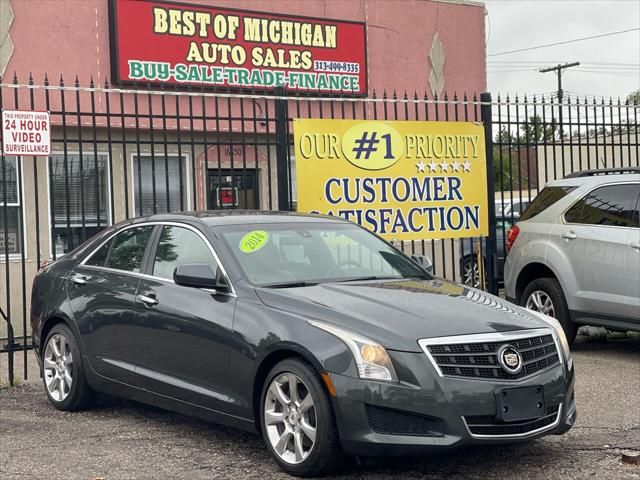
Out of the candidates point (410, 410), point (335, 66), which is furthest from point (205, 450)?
point (335, 66)

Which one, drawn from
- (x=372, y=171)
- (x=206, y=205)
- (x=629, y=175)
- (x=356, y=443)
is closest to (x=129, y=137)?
(x=206, y=205)

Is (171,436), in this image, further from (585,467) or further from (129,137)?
(129,137)

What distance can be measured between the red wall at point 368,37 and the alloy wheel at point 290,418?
9821 mm

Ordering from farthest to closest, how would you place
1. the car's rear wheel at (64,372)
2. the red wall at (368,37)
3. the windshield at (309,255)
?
the red wall at (368,37), the car's rear wheel at (64,372), the windshield at (309,255)

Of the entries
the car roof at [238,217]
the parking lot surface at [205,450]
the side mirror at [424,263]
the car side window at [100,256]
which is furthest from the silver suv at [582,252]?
the car side window at [100,256]

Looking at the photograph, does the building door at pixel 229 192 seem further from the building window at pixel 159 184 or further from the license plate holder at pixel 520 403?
the license plate holder at pixel 520 403

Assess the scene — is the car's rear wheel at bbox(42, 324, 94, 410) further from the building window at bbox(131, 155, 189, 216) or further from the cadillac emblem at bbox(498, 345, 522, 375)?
the building window at bbox(131, 155, 189, 216)

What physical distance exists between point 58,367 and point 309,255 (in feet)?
7.79

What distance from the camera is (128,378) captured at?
267 inches

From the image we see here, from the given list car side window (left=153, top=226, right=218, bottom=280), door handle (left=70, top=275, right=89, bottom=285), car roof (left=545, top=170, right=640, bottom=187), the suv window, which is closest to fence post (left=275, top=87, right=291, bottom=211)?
car roof (left=545, top=170, right=640, bottom=187)

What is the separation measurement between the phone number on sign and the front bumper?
1204 centimetres

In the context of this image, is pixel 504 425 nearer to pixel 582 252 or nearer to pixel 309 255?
pixel 309 255

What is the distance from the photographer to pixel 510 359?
17.7 feet

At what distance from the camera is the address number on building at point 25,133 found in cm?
861
